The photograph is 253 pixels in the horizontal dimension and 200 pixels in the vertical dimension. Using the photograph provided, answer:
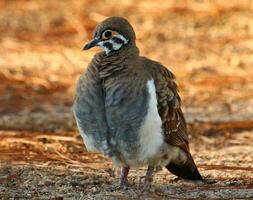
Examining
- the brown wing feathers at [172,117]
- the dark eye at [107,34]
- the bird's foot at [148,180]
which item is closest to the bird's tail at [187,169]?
the brown wing feathers at [172,117]

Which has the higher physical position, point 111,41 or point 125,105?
point 111,41

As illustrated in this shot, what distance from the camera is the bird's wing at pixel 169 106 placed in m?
6.18

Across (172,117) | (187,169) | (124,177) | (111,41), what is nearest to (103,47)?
(111,41)

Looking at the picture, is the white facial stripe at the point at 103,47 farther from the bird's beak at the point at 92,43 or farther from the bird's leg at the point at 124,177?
the bird's leg at the point at 124,177

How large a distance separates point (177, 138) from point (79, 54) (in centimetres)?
489

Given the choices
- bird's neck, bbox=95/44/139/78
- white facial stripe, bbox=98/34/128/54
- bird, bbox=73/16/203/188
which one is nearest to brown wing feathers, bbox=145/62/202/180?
bird, bbox=73/16/203/188

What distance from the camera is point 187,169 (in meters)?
6.56

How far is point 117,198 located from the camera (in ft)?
19.6

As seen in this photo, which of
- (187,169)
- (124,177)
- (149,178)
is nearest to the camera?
(149,178)

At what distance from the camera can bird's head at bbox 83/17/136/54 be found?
624cm

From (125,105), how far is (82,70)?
460 cm

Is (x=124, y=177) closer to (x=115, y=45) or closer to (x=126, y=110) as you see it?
(x=126, y=110)

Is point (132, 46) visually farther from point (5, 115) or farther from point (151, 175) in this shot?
point (5, 115)

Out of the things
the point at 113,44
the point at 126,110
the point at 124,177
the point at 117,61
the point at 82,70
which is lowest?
the point at 124,177
